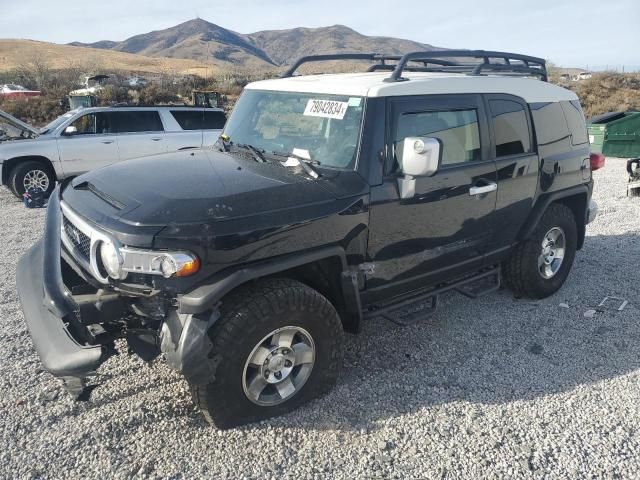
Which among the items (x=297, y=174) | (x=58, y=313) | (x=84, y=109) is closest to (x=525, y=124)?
(x=297, y=174)

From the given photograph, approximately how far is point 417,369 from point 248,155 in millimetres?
1959

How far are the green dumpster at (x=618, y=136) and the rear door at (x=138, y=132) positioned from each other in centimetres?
1132

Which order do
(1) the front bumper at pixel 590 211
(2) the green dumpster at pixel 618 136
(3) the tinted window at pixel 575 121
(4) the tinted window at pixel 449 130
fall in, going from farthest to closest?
(2) the green dumpster at pixel 618 136 < (1) the front bumper at pixel 590 211 < (3) the tinted window at pixel 575 121 < (4) the tinted window at pixel 449 130

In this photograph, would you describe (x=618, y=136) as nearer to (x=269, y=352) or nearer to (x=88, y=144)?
(x=88, y=144)

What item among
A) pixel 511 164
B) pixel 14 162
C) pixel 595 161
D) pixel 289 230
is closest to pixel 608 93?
pixel 595 161

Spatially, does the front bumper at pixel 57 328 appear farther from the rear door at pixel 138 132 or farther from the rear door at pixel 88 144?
the rear door at pixel 138 132

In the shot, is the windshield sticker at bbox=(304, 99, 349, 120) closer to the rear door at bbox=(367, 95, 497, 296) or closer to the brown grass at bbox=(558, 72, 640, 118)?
the rear door at bbox=(367, 95, 497, 296)

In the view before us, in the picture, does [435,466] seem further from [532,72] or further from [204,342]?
[532,72]

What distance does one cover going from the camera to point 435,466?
2771 millimetres

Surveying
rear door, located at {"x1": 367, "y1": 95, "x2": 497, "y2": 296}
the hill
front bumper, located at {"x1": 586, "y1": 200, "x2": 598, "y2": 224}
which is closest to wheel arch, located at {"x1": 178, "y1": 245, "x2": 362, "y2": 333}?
rear door, located at {"x1": 367, "y1": 95, "x2": 497, "y2": 296}

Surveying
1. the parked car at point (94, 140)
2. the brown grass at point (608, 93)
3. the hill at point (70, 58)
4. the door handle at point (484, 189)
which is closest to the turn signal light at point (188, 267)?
the door handle at point (484, 189)

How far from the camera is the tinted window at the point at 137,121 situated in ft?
31.7

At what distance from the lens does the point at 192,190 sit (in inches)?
115

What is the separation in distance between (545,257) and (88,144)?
8.08m
